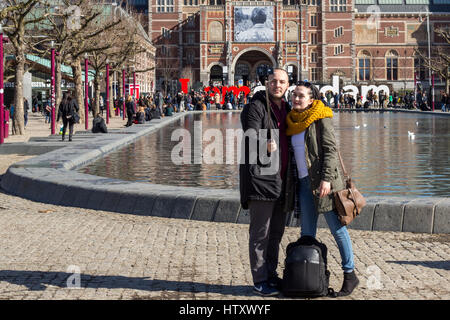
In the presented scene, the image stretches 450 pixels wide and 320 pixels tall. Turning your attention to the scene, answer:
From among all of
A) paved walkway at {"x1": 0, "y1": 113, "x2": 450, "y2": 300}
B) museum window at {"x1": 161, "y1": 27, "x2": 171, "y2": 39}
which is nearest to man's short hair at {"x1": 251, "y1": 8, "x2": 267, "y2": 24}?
museum window at {"x1": 161, "y1": 27, "x2": 171, "y2": 39}

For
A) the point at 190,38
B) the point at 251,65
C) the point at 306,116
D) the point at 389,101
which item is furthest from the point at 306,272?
the point at 190,38

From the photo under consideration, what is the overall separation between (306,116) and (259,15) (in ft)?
298

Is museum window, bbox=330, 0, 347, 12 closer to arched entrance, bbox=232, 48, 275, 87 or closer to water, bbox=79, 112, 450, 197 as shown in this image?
arched entrance, bbox=232, 48, 275, 87

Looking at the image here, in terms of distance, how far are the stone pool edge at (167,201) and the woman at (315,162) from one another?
110 centimetres

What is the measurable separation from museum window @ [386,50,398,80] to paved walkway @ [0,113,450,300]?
303 feet

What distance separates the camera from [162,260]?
6699 millimetres

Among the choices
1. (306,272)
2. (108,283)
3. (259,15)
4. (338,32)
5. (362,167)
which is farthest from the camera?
(338,32)

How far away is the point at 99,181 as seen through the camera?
10703 mm

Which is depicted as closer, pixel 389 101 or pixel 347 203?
pixel 347 203

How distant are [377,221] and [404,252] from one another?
1168mm

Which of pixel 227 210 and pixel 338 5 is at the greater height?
pixel 338 5

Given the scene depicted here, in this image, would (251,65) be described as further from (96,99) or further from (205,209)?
(205,209)
